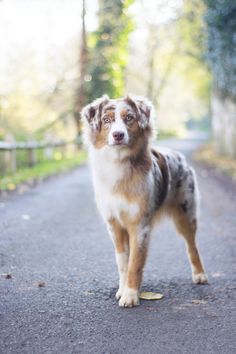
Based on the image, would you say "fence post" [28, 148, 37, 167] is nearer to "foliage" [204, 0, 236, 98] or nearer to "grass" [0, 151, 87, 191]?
"grass" [0, 151, 87, 191]

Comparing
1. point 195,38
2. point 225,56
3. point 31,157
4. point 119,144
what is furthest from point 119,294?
point 195,38

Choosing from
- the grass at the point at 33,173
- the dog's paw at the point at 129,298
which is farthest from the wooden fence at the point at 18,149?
the dog's paw at the point at 129,298

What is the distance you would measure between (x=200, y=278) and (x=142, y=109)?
1.93 metres

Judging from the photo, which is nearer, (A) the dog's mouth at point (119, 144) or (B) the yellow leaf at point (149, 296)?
(A) the dog's mouth at point (119, 144)

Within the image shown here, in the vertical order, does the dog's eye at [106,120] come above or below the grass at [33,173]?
Answer: above

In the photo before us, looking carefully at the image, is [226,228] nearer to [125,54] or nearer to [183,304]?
[183,304]

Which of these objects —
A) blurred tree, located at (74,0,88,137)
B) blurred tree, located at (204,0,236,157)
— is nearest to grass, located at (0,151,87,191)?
blurred tree, located at (204,0,236,157)

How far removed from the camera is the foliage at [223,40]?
749 inches

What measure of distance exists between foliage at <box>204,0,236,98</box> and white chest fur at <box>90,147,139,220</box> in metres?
14.6

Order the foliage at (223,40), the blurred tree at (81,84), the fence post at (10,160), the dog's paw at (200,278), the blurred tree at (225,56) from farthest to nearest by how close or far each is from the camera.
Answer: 1. the blurred tree at (81,84)
2. the blurred tree at (225,56)
3. the foliage at (223,40)
4. the fence post at (10,160)
5. the dog's paw at (200,278)

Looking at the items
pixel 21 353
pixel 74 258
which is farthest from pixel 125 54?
pixel 21 353

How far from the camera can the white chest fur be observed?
5129 mm

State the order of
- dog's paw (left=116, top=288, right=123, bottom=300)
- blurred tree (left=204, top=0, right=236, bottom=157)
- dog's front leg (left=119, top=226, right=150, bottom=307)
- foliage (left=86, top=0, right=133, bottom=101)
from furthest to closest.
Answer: foliage (left=86, top=0, right=133, bottom=101), blurred tree (left=204, top=0, right=236, bottom=157), dog's paw (left=116, top=288, right=123, bottom=300), dog's front leg (left=119, top=226, right=150, bottom=307)

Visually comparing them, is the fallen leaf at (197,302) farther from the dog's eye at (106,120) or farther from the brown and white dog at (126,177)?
the dog's eye at (106,120)
